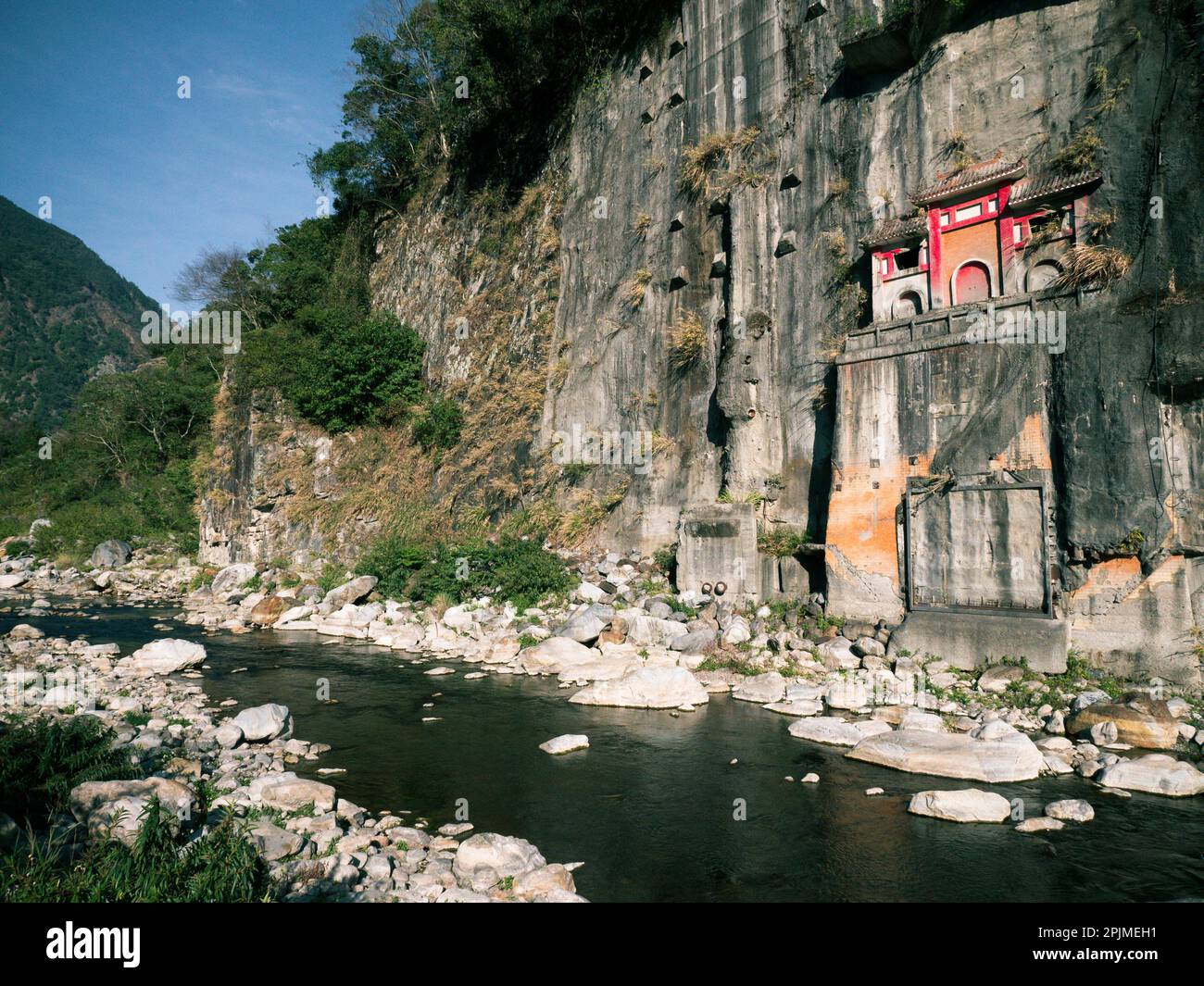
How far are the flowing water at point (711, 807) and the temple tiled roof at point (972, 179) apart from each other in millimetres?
11721

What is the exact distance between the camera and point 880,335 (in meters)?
15.6

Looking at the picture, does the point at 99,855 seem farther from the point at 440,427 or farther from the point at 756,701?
the point at 440,427

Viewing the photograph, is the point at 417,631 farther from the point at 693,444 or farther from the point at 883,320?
the point at 883,320

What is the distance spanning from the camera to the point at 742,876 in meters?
7.13

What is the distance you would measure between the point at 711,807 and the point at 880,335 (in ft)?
36.2

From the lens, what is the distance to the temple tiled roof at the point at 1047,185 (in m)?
13.6

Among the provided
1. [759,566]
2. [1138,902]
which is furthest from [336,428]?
[1138,902]

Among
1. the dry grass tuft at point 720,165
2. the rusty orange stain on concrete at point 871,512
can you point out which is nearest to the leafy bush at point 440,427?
the dry grass tuft at point 720,165

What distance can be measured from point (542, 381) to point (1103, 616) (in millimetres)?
18789

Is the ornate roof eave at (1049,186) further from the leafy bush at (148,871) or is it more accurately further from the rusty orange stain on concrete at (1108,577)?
the leafy bush at (148,871)

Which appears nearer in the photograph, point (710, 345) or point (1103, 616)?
point (1103, 616)

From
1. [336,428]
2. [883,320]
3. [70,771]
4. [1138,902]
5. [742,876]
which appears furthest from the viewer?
[336,428]

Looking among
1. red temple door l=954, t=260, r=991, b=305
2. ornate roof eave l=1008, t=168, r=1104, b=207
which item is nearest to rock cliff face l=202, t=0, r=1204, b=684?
red temple door l=954, t=260, r=991, b=305

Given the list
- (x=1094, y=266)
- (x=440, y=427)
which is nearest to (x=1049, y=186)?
(x=1094, y=266)
